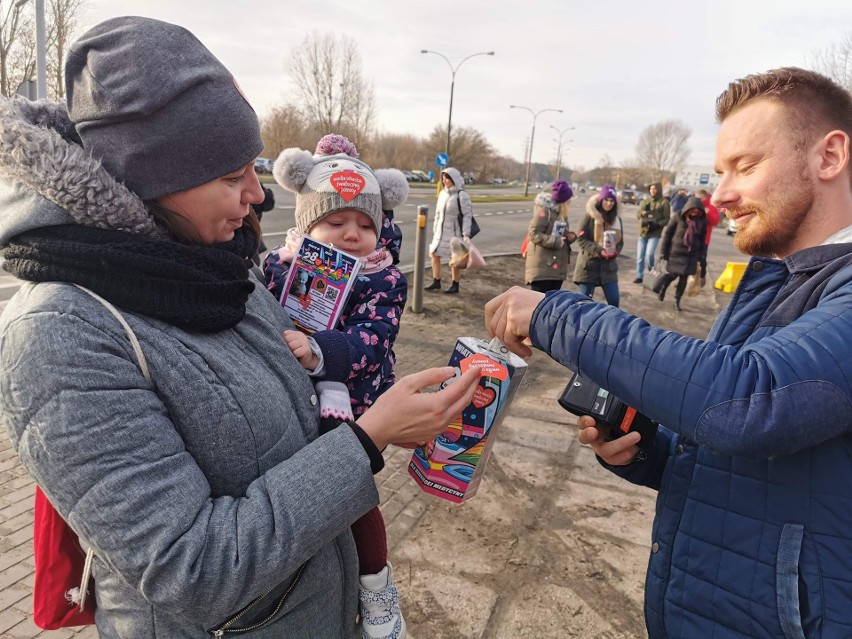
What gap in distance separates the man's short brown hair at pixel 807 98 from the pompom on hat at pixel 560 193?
586 cm

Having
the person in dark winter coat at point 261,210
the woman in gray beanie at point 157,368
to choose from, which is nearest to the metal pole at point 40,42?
the person in dark winter coat at point 261,210

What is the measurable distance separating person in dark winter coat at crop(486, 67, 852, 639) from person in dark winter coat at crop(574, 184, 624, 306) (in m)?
5.81

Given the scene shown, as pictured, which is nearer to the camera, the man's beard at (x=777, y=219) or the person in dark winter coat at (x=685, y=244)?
the man's beard at (x=777, y=219)

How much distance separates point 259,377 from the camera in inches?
46.5

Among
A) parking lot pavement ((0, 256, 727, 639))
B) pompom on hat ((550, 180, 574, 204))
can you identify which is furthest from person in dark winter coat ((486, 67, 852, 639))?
pompom on hat ((550, 180, 574, 204))

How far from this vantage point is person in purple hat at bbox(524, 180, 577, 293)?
22.5 feet

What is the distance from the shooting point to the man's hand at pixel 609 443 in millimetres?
1645

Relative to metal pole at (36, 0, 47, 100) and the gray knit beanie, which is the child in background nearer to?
the gray knit beanie

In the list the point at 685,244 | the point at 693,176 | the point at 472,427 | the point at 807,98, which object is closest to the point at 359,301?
the point at 472,427

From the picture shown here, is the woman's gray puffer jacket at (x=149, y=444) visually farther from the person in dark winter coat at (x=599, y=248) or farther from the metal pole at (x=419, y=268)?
the person in dark winter coat at (x=599, y=248)

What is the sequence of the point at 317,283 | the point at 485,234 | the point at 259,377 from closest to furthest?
the point at 259,377
the point at 317,283
the point at 485,234

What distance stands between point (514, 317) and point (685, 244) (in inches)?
328

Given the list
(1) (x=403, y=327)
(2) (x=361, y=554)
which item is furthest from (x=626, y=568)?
(1) (x=403, y=327)

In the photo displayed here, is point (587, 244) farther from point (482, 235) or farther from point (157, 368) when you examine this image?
point (482, 235)
